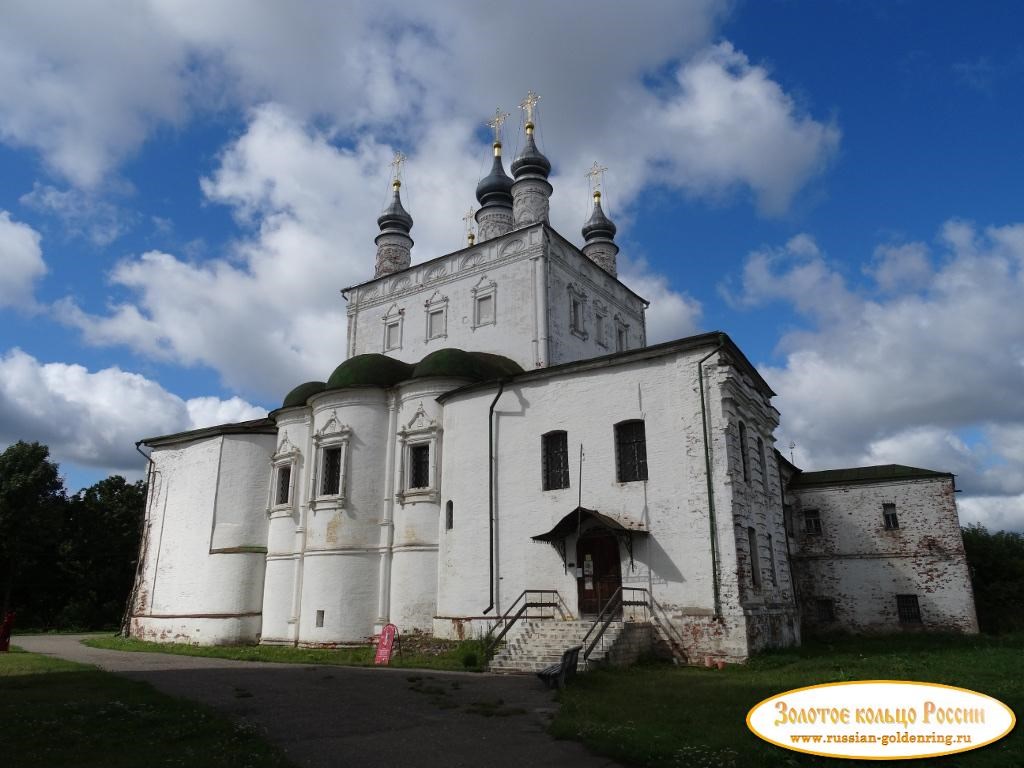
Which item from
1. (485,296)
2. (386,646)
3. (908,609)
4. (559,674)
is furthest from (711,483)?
(908,609)

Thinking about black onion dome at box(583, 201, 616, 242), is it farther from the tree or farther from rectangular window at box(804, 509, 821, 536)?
the tree

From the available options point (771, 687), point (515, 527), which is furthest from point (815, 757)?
point (515, 527)

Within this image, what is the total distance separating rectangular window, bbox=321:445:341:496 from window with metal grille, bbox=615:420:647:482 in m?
8.92

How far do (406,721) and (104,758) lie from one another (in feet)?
12.0

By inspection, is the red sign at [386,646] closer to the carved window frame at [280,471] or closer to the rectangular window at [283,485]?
the carved window frame at [280,471]

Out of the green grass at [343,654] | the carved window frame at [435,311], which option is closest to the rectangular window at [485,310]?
the carved window frame at [435,311]

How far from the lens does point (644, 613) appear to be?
16.8 metres

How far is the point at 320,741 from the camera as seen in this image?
333 inches

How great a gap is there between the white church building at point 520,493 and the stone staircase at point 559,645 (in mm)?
1289

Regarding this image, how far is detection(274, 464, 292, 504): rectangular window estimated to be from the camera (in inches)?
949

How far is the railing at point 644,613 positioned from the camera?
15497 millimetres

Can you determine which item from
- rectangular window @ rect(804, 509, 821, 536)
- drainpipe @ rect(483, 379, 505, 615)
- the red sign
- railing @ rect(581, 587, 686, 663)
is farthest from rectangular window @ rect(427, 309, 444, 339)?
rectangular window @ rect(804, 509, 821, 536)

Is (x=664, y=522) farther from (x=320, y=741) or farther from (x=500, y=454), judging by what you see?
(x=320, y=741)

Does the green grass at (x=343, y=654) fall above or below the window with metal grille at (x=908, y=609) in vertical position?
below
